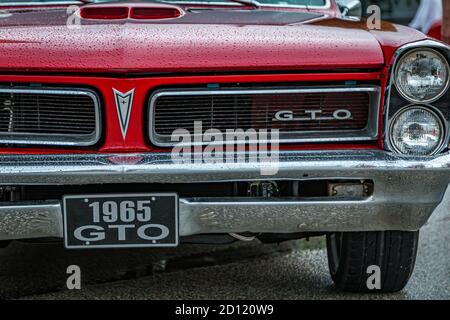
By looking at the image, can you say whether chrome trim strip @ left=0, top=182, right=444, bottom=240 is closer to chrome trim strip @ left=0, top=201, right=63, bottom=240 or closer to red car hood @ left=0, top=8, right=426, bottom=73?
chrome trim strip @ left=0, top=201, right=63, bottom=240

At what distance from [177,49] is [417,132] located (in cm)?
95

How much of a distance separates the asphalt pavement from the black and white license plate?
0.85 metres

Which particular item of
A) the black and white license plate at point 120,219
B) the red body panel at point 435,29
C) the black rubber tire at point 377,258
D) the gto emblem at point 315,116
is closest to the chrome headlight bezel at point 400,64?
the gto emblem at point 315,116

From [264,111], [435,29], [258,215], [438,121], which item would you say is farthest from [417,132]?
[435,29]

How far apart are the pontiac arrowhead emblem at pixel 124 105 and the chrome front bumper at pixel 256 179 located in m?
0.13

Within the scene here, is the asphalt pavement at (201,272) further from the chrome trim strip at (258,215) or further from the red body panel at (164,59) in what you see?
the red body panel at (164,59)

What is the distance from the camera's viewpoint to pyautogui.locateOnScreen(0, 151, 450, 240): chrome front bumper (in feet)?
9.76

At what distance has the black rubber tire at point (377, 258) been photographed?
3.57 m


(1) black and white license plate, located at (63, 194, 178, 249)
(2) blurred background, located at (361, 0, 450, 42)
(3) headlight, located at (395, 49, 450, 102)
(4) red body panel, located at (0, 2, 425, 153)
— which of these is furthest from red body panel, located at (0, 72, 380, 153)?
(2) blurred background, located at (361, 0, 450, 42)

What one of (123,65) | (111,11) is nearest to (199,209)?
(123,65)

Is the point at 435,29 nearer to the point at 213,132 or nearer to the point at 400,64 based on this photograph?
the point at 400,64

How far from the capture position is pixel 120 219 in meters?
3.00

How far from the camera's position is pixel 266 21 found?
141 inches

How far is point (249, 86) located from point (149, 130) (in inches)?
15.8
